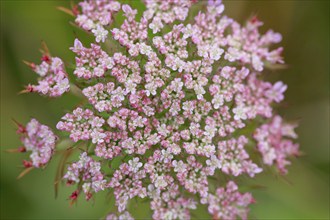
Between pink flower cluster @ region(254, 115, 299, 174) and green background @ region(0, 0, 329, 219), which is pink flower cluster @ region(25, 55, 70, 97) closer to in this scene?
green background @ region(0, 0, 329, 219)

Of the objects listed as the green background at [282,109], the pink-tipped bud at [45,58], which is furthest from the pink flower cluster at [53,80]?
the green background at [282,109]

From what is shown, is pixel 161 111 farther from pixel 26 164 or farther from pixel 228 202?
pixel 26 164

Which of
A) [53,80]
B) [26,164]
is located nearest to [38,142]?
[26,164]

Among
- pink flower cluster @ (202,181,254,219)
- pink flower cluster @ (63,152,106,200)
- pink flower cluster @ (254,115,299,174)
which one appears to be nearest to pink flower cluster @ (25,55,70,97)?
pink flower cluster @ (63,152,106,200)

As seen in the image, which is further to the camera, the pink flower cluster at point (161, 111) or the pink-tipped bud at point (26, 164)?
the pink-tipped bud at point (26, 164)

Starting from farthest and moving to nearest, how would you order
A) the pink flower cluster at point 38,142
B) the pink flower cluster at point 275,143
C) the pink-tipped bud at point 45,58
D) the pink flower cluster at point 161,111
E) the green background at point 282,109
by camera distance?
the green background at point 282,109, the pink flower cluster at point 275,143, the pink-tipped bud at point 45,58, the pink flower cluster at point 38,142, the pink flower cluster at point 161,111

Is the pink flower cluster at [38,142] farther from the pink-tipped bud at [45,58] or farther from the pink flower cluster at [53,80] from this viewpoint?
the pink-tipped bud at [45,58]

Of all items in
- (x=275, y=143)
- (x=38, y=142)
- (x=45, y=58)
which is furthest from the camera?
(x=275, y=143)
